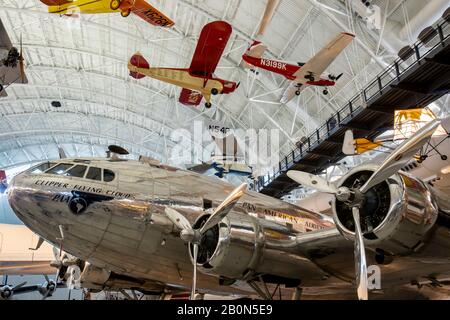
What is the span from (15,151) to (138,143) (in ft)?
62.6

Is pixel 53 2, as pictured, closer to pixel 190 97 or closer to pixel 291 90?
pixel 190 97

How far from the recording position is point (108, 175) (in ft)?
23.6

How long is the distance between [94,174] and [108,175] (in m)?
0.24

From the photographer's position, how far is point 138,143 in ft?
134

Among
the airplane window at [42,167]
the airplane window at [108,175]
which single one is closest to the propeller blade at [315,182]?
the airplane window at [108,175]

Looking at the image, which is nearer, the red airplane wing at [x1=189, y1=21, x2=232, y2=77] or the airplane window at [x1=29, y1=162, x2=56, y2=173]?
the airplane window at [x1=29, y1=162, x2=56, y2=173]

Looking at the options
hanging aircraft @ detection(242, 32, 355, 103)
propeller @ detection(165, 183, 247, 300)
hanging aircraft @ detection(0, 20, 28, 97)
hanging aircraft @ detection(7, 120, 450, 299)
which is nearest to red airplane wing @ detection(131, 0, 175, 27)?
hanging aircraft @ detection(242, 32, 355, 103)

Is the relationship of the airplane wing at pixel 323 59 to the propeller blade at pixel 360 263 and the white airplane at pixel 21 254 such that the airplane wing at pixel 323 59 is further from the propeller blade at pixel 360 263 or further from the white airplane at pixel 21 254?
the white airplane at pixel 21 254

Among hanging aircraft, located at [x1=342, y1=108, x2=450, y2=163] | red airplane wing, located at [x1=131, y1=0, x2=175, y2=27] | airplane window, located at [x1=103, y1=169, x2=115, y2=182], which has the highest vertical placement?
red airplane wing, located at [x1=131, y1=0, x2=175, y2=27]

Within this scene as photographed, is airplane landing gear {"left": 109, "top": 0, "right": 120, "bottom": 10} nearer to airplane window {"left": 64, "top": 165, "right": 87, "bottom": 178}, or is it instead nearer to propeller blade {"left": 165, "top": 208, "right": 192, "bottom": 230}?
airplane window {"left": 64, "top": 165, "right": 87, "bottom": 178}

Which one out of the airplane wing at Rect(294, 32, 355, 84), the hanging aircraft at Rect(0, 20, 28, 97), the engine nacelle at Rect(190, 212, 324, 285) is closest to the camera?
the engine nacelle at Rect(190, 212, 324, 285)

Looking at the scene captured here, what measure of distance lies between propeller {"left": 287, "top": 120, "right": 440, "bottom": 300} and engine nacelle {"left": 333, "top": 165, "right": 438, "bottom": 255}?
0.19 metres

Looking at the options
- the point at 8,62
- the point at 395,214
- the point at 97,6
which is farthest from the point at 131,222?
the point at 97,6

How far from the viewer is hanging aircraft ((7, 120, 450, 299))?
16.0 ft
